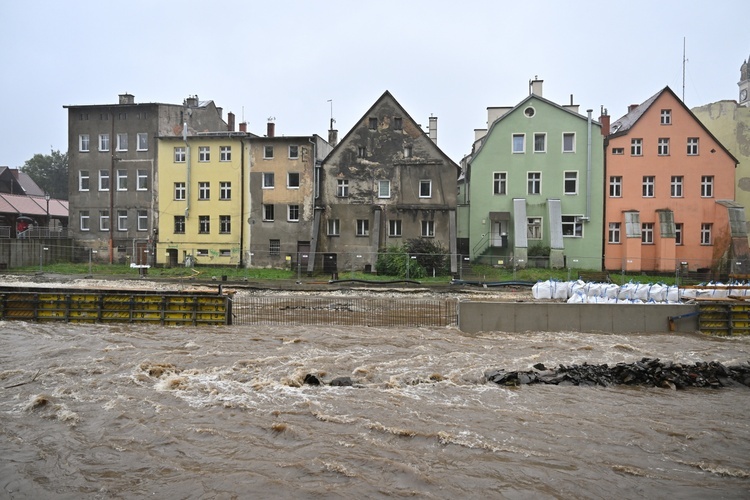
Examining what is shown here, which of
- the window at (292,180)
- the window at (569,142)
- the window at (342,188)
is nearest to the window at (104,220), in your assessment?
the window at (292,180)

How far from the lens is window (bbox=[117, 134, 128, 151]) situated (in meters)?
46.3

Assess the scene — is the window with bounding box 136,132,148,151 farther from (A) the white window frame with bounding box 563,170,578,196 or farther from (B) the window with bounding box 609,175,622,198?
A: (B) the window with bounding box 609,175,622,198

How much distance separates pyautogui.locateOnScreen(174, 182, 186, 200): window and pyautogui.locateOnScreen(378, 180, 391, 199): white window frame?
15698 millimetres

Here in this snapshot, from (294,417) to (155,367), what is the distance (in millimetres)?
5260

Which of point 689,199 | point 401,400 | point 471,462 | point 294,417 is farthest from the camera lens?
point 689,199

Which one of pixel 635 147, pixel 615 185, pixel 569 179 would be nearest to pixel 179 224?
pixel 569 179

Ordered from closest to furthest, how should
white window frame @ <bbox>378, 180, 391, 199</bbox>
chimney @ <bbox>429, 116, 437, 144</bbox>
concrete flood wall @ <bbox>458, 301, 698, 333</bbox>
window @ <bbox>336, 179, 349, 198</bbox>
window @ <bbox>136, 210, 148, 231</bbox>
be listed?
concrete flood wall @ <bbox>458, 301, 698, 333</bbox>
white window frame @ <bbox>378, 180, 391, 199</bbox>
window @ <bbox>336, 179, 349, 198</bbox>
window @ <bbox>136, 210, 148, 231</bbox>
chimney @ <bbox>429, 116, 437, 144</bbox>

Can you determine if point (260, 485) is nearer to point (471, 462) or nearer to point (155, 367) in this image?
point (471, 462)

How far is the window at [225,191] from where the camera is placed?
44312 millimetres

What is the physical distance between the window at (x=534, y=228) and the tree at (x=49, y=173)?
264 feet

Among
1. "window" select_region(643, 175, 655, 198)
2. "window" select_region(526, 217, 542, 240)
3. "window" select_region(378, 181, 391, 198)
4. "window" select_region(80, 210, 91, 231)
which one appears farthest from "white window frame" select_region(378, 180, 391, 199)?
"window" select_region(80, 210, 91, 231)

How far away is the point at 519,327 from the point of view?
19516 mm

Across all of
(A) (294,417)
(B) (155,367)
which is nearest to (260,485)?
(A) (294,417)

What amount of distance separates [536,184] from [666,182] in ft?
29.8
